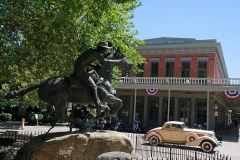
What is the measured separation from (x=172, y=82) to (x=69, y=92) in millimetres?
23370

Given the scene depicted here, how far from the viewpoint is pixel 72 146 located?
20.8 ft

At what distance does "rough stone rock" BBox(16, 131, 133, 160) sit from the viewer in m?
6.09

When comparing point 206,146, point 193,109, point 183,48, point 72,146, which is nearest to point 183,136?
point 206,146

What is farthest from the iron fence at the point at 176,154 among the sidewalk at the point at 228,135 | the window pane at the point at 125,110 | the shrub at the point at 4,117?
the shrub at the point at 4,117

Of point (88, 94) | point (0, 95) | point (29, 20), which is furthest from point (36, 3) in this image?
point (0, 95)

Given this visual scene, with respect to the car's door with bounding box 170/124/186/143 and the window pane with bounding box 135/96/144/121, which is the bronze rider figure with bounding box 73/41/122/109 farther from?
the window pane with bounding box 135/96/144/121

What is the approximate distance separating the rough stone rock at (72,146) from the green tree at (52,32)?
333 centimetres

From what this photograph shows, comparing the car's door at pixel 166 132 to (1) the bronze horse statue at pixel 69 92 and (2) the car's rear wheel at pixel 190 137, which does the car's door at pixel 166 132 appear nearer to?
(2) the car's rear wheel at pixel 190 137

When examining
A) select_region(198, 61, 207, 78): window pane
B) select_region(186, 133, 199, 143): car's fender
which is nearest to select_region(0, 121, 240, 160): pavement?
select_region(186, 133, 199, 143): car's fender

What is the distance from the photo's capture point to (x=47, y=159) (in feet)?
19.9

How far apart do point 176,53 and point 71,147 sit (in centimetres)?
2698

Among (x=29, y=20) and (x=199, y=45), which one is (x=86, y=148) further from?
(x=199, y=45)

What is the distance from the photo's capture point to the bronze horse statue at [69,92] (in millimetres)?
6805

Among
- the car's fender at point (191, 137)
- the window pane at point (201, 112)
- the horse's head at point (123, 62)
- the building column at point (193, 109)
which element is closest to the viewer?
the horse's head at point (123, 62)
